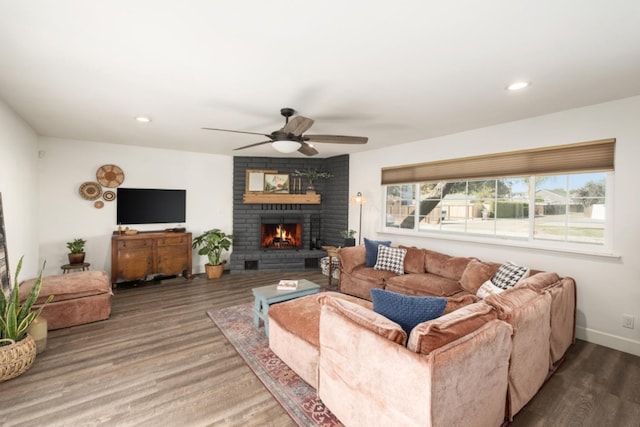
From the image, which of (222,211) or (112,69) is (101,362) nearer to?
(112,69)

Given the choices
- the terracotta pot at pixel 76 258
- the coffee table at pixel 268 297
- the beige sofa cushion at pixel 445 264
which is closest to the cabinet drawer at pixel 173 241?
the terracotta pot at pixel 76 258

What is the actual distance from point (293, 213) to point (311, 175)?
3.00 feet

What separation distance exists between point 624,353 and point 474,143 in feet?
8.89

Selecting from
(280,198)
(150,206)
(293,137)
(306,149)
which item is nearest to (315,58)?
(293,137)

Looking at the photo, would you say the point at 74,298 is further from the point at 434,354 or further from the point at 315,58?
the point at 434,354

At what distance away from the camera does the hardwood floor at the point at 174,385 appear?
188 centimetres

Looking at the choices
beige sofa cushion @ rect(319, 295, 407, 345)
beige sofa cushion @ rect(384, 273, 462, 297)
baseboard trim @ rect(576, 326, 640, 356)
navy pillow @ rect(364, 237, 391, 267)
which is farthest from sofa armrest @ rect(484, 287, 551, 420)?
navy pillow @ rect(364, 237, 391, 267)

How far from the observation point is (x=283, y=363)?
2.49m

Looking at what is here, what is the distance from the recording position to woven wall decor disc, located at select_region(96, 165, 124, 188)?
4773 mm

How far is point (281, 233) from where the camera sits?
6.10m

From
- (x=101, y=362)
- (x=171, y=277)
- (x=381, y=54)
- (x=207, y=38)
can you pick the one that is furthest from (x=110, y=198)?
(x=381, y=54)

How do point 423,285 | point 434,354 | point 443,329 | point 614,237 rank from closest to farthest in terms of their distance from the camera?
point 434,354 < point 443,329 < point 614,237 < point 423,285

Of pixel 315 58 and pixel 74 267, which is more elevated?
pixel 315 58

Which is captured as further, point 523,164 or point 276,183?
point 276,183
